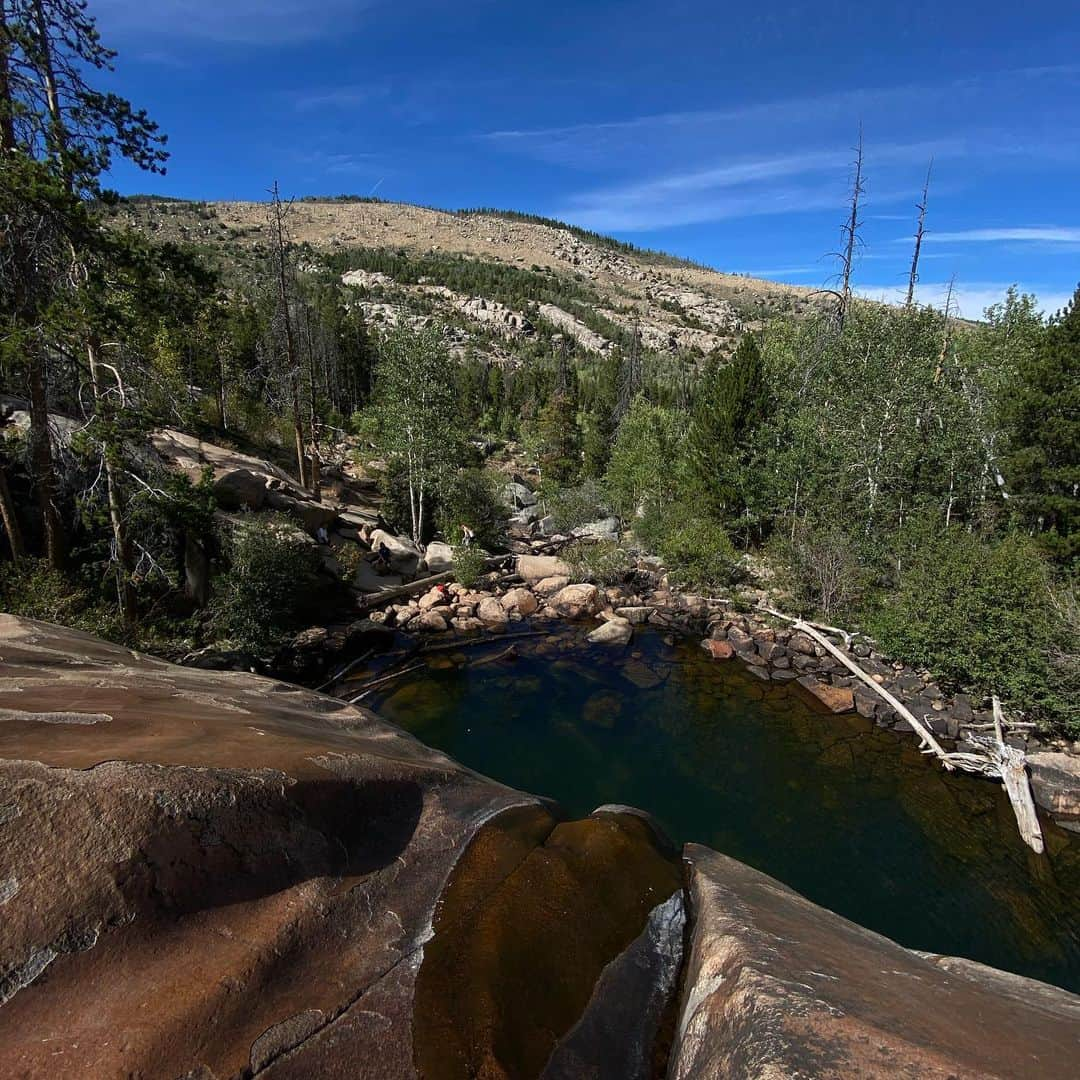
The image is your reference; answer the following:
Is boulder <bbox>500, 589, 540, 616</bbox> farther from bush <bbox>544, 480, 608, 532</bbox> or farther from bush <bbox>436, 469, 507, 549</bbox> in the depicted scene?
bush <bbox>544, 480, 608, 532</bbox>

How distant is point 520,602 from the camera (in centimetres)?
2134

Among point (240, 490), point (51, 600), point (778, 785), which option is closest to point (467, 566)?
point (240, 490)

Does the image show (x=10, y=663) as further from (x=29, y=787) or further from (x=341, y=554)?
(x=341, y=554)

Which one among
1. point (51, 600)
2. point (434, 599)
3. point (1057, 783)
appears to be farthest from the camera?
point (434, 599)

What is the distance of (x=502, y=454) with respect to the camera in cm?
5525

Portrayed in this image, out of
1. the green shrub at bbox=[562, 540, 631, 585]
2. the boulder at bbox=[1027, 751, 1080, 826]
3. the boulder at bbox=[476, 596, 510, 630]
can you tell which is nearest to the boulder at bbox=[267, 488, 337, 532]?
the boulder at bbox=[476, 596, 510, 630]

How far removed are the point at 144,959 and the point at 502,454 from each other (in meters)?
53.7

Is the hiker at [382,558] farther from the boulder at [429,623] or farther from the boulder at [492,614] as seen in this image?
the boulder at [492,614]

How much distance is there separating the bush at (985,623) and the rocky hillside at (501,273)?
7070 cm

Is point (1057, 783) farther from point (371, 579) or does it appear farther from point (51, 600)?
point (371, 579)

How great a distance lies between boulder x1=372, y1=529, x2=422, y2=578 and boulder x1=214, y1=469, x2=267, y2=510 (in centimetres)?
528

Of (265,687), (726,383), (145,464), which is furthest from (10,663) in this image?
(726,383)

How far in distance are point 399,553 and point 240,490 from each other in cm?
673

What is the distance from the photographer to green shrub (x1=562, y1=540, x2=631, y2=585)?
23906 millimetres
